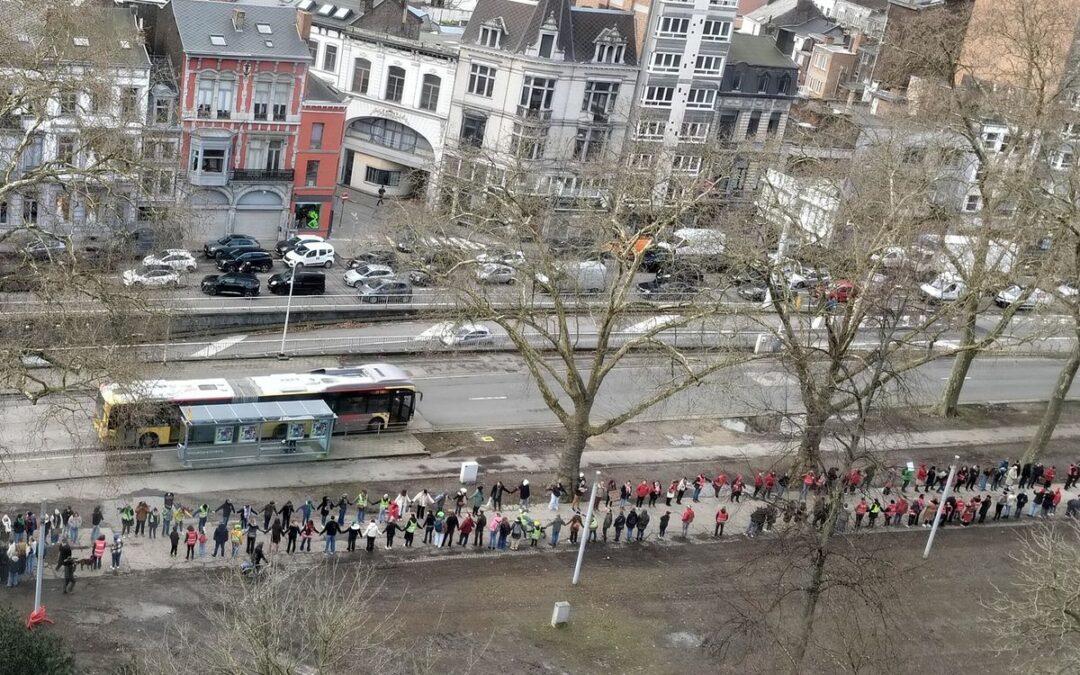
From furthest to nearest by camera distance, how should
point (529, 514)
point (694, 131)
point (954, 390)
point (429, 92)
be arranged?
point (694, 131)
point (429, 92)
point (954, 390)
point (529, 514)

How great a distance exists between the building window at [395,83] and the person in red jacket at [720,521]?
43.2 meters

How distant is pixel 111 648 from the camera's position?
1244 inches

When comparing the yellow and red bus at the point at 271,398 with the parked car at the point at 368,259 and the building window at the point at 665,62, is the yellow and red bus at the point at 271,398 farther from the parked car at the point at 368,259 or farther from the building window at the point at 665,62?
the building window at the point at 665,62

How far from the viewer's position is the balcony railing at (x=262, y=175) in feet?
220

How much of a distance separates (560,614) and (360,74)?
5057cm

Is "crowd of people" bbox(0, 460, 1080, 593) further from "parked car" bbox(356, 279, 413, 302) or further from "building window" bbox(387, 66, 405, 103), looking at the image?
"building window" bbox(387, 66, 405, 103)

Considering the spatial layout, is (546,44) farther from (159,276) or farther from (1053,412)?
(1053,412)

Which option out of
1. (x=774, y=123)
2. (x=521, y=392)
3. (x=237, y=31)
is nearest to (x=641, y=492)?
(x=521, y=392)

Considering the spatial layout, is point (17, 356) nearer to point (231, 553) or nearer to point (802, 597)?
point (231, 553)

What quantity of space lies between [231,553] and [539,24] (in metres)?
43.4

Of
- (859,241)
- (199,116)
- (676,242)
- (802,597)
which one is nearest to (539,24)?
(199,116)

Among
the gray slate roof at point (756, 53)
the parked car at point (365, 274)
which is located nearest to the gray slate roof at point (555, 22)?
the gray slate roof at point (756, 53)

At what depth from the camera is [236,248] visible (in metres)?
63.5

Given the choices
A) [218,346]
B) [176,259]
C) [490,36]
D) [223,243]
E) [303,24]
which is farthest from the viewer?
[490,36]
